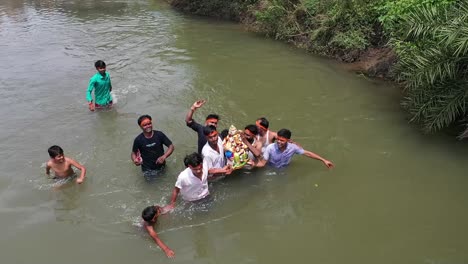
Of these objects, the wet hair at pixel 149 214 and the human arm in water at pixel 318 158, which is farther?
the human arm in water at pixel 318 158

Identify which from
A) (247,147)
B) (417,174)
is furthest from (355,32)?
(247,147)

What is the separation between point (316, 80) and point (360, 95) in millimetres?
1680

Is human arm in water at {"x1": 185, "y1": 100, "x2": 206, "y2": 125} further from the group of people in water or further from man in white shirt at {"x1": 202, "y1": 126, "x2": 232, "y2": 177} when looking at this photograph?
man in white shirt at {"x1": 202, "y1": 126, "x2": 232, "y2": 177}

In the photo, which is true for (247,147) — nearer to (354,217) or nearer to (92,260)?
(354,217)

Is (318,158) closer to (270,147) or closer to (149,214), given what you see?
(270,147)


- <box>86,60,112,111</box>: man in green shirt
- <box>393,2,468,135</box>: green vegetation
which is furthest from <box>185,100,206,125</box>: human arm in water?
<box>393,2,468,135</box>: green vegetation

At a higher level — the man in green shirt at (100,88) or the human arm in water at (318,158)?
the human arm in water at (318,158)

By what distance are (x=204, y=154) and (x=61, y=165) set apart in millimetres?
2621

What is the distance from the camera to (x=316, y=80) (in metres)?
12.7

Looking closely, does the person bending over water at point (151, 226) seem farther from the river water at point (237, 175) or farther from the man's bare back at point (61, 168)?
the man's bare back at point (61, 168)

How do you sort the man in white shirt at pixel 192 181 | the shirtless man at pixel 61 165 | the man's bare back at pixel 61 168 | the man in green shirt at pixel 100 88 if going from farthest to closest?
the man in green shirt at pixel 100 88
the man's bare back at pixel 61 168
the shirtless man at pixel 61 165
the man in white shirt at pixel 192 181

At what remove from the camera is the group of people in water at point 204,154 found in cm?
650

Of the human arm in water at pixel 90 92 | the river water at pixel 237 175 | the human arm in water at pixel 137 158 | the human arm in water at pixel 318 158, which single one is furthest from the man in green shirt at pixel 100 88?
the human arm in water at pixel 318 158

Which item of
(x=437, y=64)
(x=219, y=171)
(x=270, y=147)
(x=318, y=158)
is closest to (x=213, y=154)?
(x=219, y=171)
